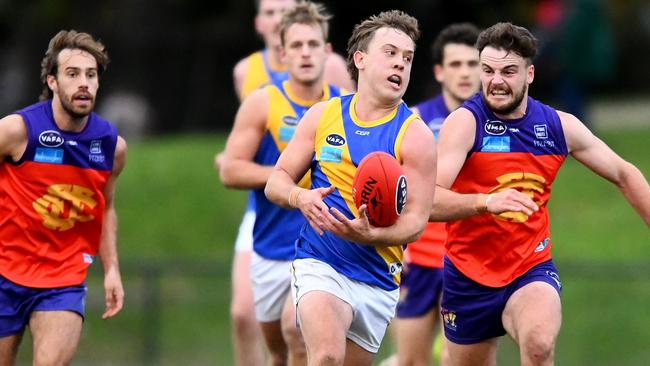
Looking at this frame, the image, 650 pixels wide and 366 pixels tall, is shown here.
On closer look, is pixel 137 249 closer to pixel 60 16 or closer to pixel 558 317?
pixel 60 16

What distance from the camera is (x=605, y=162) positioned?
8188 mm

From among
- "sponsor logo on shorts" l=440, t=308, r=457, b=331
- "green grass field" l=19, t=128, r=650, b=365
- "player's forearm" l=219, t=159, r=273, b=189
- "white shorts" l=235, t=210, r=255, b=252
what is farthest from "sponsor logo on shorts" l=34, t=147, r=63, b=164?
"green grass field" l=19, t=128, r=650, b=365

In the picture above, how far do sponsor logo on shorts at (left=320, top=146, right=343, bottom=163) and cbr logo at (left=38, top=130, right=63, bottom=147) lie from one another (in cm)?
176

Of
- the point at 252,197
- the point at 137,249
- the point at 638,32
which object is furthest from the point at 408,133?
the point at 638,32

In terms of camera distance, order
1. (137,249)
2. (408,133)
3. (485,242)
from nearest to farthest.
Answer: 1. (408,133)
2. (485,242)
3. (137,249)

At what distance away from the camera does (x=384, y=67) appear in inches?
307

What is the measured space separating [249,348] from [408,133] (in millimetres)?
3236

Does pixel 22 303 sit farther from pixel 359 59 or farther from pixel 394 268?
pixel 359 59

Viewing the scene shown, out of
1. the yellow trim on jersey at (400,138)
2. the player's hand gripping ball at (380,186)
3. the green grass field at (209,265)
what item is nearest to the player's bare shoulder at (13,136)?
the player's hand gripping ball at (380,186)

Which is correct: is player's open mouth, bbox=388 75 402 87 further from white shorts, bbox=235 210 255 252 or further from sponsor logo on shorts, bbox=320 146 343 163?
white shorts, bbox=235 210 255 252

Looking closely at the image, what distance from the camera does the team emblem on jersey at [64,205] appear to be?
27.9 feet

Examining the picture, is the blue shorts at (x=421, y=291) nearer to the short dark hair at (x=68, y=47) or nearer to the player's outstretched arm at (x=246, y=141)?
the player's outstretched arm at (x=246, y=141)

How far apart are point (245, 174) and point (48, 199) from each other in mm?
1488

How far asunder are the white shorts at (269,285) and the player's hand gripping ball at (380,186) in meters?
2.43
